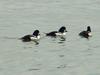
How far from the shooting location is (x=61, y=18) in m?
53.2

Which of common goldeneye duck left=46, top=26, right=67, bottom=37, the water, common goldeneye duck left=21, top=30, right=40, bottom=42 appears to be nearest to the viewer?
the water

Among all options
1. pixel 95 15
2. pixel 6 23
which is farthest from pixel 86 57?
pixel 95 15

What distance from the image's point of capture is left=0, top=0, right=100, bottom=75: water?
34.9 metres

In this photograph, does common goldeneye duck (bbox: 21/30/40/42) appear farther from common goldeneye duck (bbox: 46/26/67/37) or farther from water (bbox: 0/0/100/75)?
common goldeneye duck (bbox: 46/26/67/37)

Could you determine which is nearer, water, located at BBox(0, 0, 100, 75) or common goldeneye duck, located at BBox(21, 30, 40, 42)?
water, located at BBox(0, 0, 100, 75)

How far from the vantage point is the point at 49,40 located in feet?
144

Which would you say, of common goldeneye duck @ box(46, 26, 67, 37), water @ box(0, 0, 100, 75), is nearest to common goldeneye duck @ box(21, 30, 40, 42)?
water @ box(0, 0, 100, 75)

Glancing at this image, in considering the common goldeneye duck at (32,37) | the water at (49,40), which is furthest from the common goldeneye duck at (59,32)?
the common goldeneye duck at (32,37)

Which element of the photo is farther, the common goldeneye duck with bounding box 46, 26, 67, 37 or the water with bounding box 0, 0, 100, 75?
the common goldeneye duck with bounding box 46, 26, 67, 37

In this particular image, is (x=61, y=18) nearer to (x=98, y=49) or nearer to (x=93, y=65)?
(x=98, y=49)

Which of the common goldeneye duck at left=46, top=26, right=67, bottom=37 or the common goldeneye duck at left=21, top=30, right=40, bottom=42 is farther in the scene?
the common goldeneye duck at left=46, top=26, right=67, bottom=37

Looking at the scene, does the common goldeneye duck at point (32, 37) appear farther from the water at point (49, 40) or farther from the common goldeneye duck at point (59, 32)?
the common goldeneye duck at point (59, 32)

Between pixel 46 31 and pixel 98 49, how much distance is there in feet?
23.8

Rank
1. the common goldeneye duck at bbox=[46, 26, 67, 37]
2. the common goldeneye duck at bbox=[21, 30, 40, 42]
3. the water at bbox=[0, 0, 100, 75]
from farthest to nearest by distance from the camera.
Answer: the common goldeneye duck at bbox=[46, 26, 67, 37] → the common goldeneye duck at bbox=[21, 30, 40, 42] → the water at bbox=[0, 0, 100, 75]
